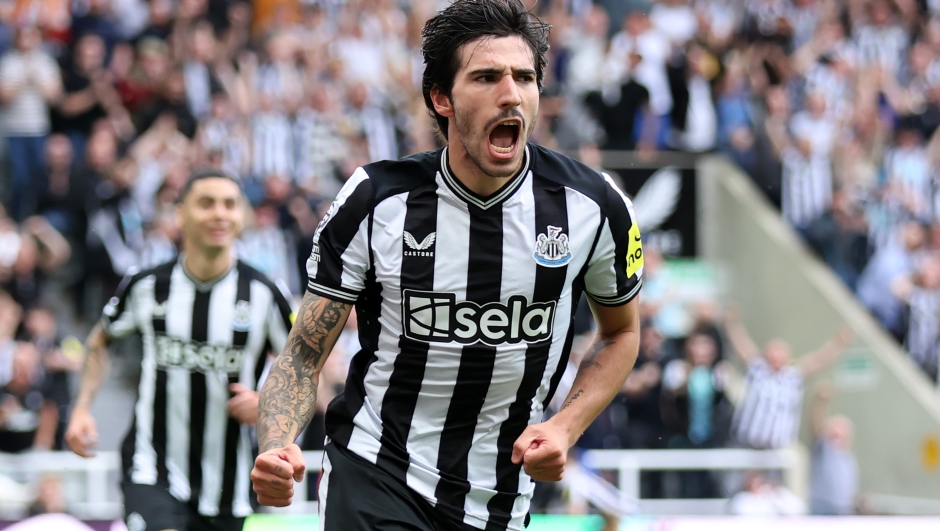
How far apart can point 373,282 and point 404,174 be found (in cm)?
37

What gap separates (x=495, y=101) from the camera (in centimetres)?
374

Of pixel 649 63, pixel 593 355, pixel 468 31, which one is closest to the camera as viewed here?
pixel 468 31

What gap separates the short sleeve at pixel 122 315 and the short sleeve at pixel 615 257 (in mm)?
2874

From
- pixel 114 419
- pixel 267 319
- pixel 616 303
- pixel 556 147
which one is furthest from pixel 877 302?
pixel 616 303

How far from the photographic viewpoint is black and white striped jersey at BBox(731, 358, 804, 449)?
39.1 ft

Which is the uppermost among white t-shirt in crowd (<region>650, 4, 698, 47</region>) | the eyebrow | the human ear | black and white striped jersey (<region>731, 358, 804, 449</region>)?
Result: white t-shirt in crowd (<region>650, 4, 698, 47</region>)

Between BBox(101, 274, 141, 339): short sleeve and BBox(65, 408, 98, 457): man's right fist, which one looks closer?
BBox(65, 408, 98, 457): man's right fist

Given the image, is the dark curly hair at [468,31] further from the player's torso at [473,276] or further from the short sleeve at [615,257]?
the short sleeve at [615,257]

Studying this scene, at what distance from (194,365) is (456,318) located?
7.78 feet

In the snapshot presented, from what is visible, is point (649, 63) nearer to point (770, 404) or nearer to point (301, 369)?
point (770, 404)

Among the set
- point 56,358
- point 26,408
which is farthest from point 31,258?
point 26,408

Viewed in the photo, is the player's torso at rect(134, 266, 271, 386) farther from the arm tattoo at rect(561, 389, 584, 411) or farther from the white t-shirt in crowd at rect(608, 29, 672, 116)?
the white t-shirt in crowd at rect(608, 29, 672, 116)

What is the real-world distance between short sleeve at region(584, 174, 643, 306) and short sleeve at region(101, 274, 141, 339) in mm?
2874

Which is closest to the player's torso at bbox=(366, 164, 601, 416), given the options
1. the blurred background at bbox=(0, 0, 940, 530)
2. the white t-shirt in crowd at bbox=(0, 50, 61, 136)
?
the blurred background at bbox=(0, 0, 940, 530)
